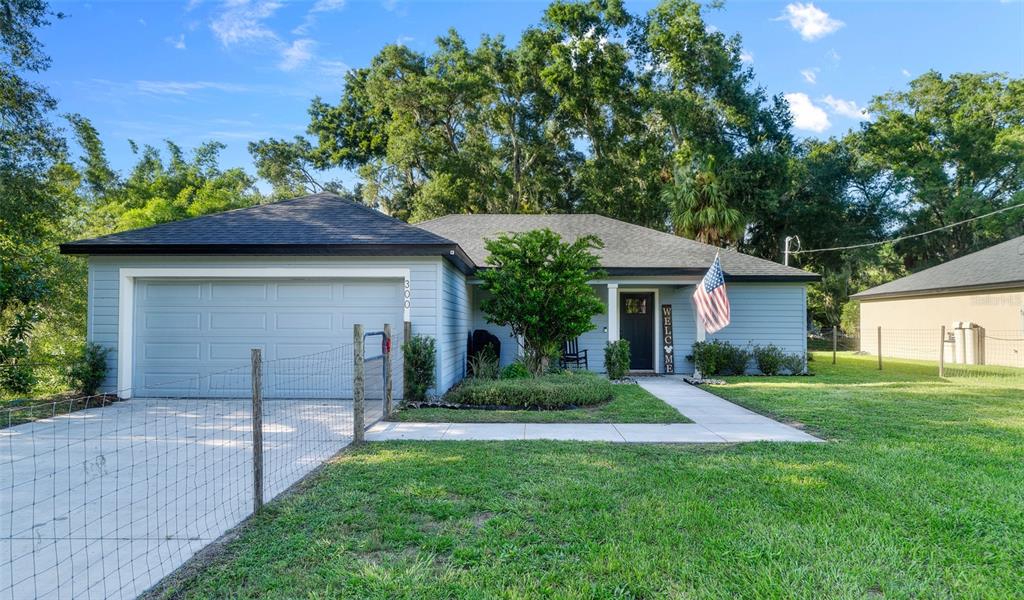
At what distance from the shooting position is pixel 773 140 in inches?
846

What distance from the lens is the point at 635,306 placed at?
12641 millimetres

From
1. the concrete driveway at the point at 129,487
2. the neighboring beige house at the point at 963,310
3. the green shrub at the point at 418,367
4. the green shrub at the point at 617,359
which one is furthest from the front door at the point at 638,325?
the neighboring beige house at the point at 963,310

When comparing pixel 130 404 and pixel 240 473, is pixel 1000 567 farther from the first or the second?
pixel 130 404

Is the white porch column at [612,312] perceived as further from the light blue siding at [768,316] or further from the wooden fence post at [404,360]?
the wooden fence post at [404,360]

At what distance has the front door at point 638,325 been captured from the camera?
1253 cm

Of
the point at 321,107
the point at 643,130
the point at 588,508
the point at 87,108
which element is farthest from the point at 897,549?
the point at 321,107

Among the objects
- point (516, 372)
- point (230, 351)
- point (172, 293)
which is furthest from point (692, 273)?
point (172, 293)

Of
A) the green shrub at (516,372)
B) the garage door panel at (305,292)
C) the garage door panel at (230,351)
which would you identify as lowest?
the green shrub at (516,372)

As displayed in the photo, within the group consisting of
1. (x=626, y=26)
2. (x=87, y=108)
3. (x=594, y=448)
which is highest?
(x=626, y=26)

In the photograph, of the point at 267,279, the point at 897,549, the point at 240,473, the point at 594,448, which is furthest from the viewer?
the point at 267,279

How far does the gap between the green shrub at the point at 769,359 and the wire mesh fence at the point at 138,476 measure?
8.53 metres

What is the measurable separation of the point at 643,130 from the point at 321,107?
53.7ft

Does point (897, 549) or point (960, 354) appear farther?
point (960, 354)

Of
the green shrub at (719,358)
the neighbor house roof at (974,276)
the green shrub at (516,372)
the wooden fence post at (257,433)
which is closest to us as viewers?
the wooden fence post at (257,433)
